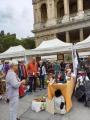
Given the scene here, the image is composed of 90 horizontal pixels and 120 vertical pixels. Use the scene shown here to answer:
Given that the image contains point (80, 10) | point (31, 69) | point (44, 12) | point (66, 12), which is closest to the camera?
point (31, 69)

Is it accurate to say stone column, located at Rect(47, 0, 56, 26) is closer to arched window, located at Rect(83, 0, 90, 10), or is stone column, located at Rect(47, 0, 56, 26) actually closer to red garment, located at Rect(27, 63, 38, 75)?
arched window, located at Rect(83, 0, 90, 10)

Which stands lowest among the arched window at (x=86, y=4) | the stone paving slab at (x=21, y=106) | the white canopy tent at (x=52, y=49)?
the stone paving slab at (x=21, y=106)

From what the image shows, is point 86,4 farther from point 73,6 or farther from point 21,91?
point 21,91

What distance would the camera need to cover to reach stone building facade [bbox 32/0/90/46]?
111ft

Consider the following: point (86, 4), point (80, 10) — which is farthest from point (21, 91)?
point (86, 4)

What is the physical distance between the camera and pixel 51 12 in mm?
38562

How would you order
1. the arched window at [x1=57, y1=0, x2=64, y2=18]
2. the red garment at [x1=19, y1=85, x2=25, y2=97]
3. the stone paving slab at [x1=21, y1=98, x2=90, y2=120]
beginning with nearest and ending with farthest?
1. the stone paving slab at [x1=21, y1=98, x2=90, y2=120]
2. the red garment at [x1=19, y1=85, x2=25, y2=97]
3. the arched window at [x1=57, y1=0, x2=64, y2=18]

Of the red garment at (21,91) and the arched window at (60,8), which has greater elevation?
the arched window at (60,8)

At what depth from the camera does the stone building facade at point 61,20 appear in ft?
111

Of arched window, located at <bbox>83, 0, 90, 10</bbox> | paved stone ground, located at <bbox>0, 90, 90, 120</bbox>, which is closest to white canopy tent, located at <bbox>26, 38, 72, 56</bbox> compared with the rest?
paved stone ground, located at <bbox>0, 90, 90, 120</bbox>

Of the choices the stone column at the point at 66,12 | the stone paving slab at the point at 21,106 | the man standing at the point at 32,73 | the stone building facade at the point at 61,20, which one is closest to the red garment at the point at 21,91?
the stone paving slab at the point at 21,106

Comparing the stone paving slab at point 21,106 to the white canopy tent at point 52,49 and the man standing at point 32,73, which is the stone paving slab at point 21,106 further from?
the white canopy tent at point 52,49

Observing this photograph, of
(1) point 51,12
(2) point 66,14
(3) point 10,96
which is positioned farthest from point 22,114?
(1) point 51,12

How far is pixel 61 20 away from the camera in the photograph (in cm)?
3650
